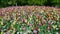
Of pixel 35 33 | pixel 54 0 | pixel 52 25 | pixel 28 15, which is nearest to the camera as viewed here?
pixel 35 33

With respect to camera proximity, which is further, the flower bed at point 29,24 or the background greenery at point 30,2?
the background greenery at point 30,2

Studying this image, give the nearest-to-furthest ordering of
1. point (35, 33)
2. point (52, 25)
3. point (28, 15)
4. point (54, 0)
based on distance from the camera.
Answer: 1. point (35, 33)
2. point (52, 25)
3. point (28, 15)
4. point (54, 0)

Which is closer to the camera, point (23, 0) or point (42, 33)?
point (42, 33)

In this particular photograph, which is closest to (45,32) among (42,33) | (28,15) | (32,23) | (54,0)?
(42,33)

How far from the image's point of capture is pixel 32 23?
332cm

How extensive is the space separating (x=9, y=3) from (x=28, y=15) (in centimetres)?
274

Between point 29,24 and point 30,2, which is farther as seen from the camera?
point 30,2

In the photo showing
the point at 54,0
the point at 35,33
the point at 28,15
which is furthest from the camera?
the point at 54,0

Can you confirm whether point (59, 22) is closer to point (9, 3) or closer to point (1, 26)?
point (1, 26)

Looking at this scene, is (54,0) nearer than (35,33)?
No

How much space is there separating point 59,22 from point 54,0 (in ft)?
9.14

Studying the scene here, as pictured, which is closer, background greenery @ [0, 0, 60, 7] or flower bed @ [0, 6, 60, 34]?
flower bed @ [0, 6, 60, 34]

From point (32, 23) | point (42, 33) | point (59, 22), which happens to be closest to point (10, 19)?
point (32, 23)

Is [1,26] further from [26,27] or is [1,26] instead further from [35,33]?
[35,33]
